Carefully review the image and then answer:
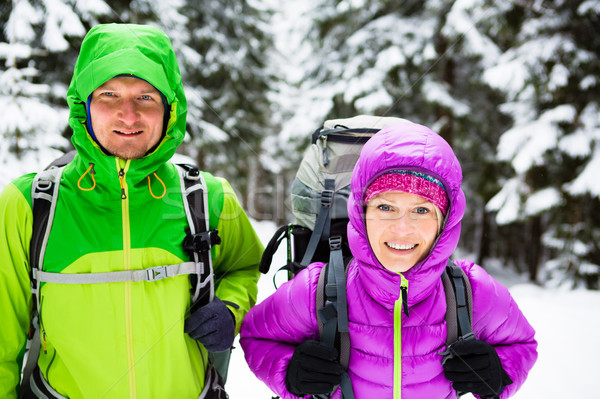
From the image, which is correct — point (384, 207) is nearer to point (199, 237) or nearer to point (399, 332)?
point (399, 332)

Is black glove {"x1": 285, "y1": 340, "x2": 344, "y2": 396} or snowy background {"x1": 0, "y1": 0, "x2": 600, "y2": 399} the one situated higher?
snowy background {"x1": 0, "y1": 0, "x2": 600, "y2": 399}

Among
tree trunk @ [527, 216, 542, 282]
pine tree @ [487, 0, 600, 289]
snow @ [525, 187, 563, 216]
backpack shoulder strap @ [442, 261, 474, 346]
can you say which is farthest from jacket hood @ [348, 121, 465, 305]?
tree trunk @ [527, 216, 542, 282]

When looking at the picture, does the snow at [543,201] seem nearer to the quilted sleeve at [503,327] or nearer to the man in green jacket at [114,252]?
the quilted sleeve at [503,327]

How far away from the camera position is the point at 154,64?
1873 millimetres

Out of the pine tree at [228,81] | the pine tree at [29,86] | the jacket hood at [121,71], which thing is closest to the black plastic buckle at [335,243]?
the jacket hood at [121,71]

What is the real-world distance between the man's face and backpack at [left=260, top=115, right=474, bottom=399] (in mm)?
901

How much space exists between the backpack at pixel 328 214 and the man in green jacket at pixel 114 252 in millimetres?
547

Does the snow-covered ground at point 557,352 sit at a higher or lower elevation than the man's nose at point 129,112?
lower

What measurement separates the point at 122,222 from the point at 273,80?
13.6 meters

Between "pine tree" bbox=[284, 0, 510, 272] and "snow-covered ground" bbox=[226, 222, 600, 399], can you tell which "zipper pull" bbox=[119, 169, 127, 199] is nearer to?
"snow-covered ground" bbox=[226, 222, 600, 399]

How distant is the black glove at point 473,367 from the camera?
1.77 metres

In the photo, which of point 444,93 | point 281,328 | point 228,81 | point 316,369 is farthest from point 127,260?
point 228,81

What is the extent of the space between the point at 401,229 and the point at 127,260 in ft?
4.20

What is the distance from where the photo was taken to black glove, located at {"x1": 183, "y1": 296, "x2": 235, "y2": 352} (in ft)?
6.11
